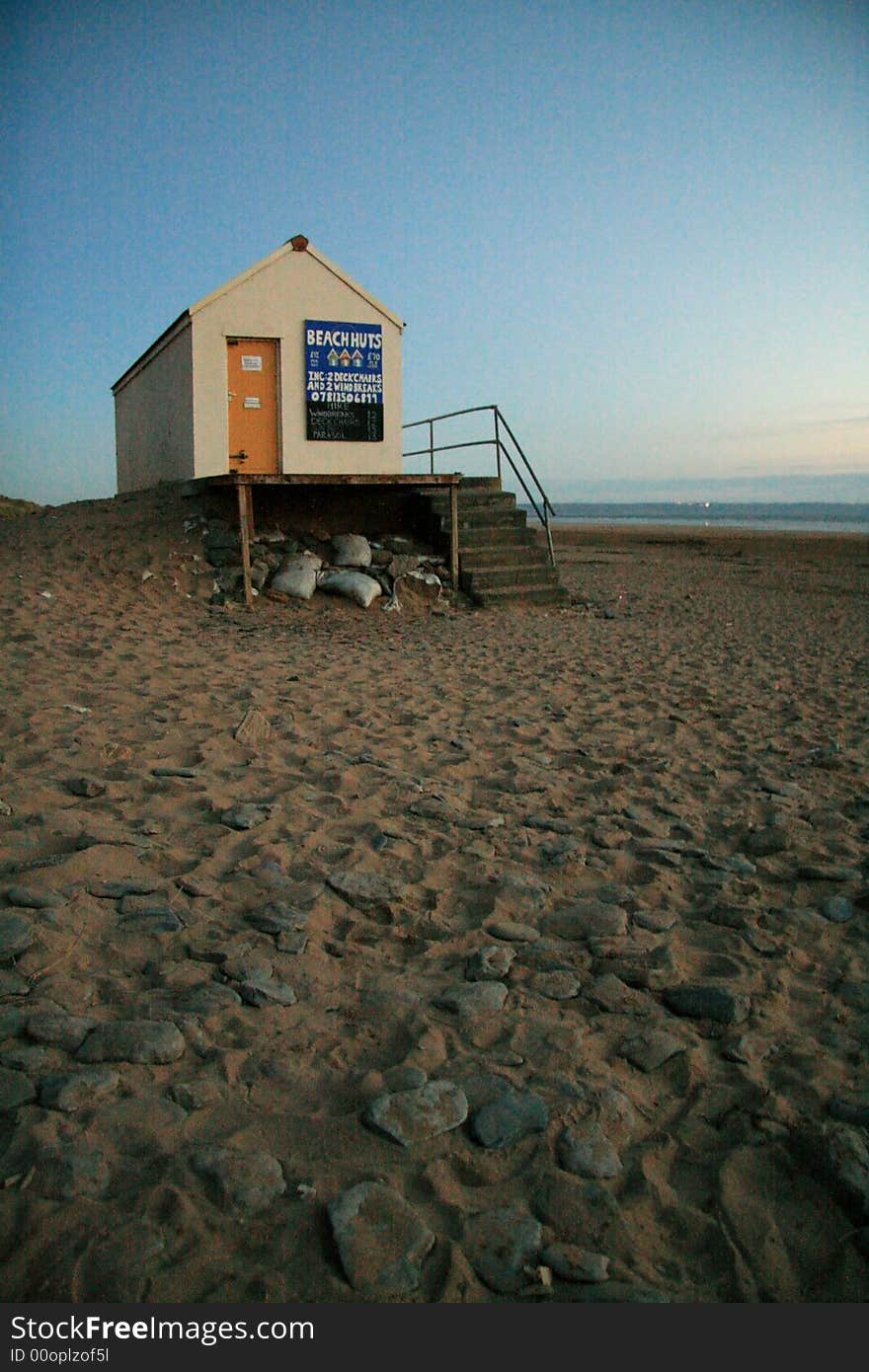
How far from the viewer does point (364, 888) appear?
3.61 meters

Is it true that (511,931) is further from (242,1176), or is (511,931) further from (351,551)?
(351,551)

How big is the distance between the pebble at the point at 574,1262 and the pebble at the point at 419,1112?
0.44 m

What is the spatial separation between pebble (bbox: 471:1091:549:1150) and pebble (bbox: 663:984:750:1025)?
0.74 meters

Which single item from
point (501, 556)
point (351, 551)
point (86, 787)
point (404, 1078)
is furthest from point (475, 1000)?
point (501, 556)

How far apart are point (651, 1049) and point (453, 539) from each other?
36.9 feet

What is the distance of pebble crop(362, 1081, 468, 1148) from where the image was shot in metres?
2.23

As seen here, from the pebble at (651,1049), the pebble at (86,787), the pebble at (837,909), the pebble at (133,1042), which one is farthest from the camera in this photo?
the pebble at (86,787)

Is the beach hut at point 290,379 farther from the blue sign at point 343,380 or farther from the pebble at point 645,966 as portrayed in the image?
the pebble at point 645,966

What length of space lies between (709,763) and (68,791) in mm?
3831

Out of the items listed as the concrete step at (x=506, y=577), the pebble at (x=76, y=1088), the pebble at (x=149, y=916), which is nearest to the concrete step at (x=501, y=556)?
the concrete step at (x=506, y=577)

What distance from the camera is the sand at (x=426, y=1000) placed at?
6.25ft

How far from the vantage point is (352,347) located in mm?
14477

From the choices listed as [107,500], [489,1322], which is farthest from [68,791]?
[107,500]

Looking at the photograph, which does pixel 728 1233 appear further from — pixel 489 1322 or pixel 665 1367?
pixel 489 1322
